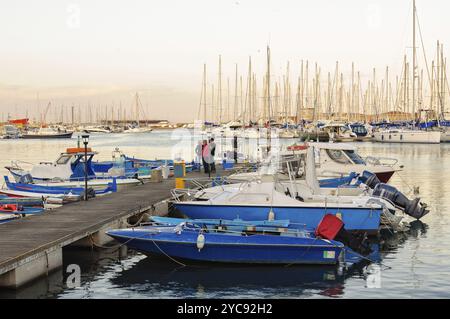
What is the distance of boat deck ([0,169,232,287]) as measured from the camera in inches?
552

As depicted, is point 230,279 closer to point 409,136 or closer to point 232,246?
point 232,246

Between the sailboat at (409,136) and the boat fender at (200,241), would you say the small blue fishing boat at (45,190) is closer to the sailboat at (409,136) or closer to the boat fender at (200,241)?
the boat fender at (200,241)

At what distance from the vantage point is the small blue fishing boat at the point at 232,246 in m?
15.9

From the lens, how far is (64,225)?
680 inches

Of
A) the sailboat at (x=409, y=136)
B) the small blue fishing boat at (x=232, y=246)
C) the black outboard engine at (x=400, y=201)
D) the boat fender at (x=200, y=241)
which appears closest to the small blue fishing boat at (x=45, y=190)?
the small blue fishing boat at (x=232, y=246)

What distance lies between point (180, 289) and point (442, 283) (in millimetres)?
6356

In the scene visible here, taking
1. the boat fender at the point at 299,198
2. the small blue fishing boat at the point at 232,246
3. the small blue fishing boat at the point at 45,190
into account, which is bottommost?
the small blue fishing boat at the point at 232,246

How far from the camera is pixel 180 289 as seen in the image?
14.6 metres

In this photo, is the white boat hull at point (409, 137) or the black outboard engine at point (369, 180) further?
the white boat hull at point (409, 137)

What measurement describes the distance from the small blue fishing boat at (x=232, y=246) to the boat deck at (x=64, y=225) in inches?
53.1

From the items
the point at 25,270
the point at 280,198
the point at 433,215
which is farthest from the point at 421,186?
the point at 25,270

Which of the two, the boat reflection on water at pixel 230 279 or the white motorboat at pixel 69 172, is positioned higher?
the white motorboat at pixel 69 172

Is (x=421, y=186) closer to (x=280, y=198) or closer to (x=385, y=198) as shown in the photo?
(x=385, y=198)
